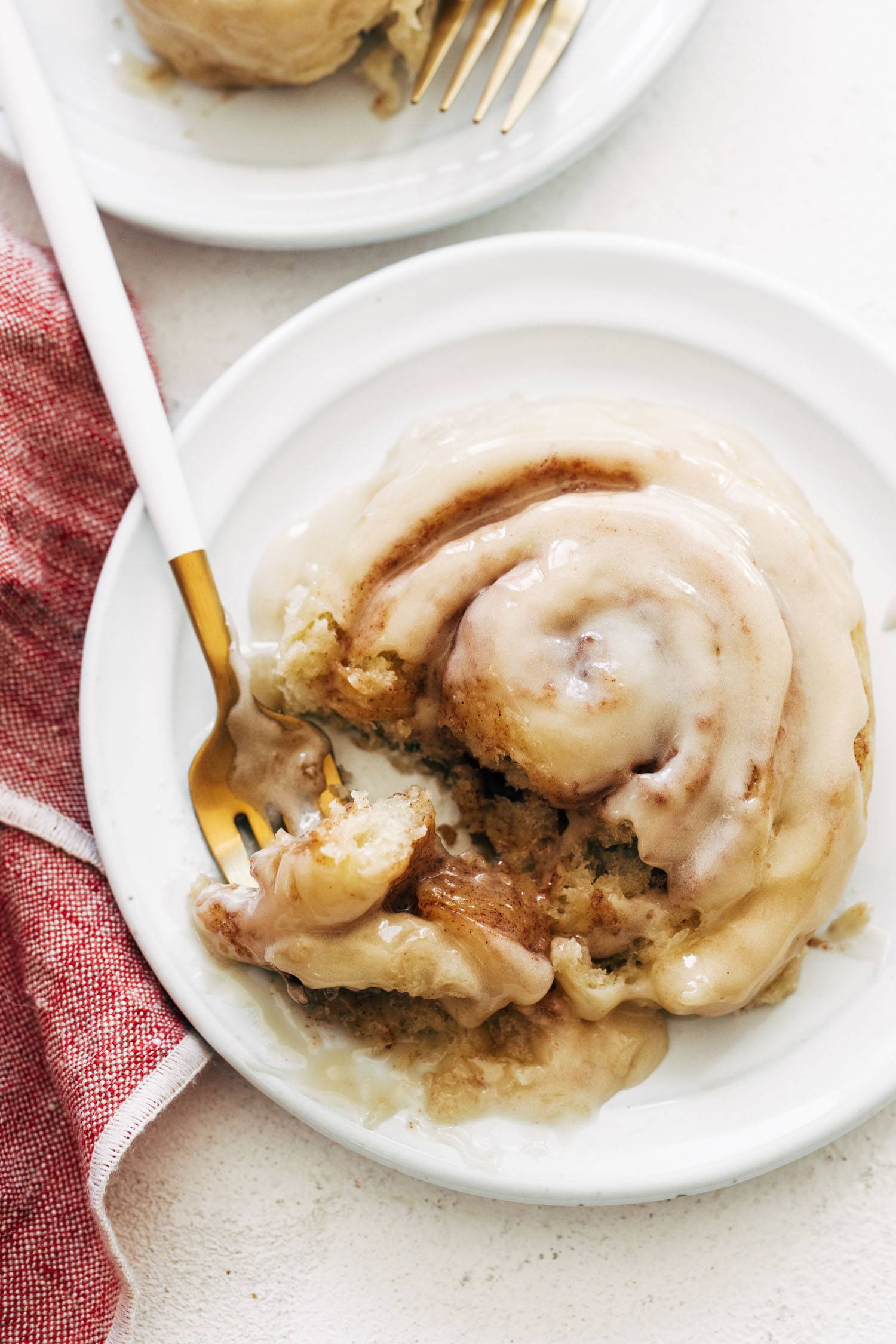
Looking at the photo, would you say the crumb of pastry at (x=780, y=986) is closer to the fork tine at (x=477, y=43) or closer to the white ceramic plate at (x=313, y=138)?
the white ceramic plate at (x=313, y=138)

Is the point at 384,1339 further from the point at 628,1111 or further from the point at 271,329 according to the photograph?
the point at 271,329

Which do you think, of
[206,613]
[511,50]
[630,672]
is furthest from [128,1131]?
[511,50]

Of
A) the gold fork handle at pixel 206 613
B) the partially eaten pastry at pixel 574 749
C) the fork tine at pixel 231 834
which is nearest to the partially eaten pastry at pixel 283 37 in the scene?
the partially eaten pastry at pixel 574 749

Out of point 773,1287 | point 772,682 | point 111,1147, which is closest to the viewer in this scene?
point 772,682

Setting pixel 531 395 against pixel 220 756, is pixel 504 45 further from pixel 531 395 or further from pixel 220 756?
pixel 220 756

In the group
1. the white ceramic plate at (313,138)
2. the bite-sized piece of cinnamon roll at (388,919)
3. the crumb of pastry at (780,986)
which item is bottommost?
the bite-sized piece of cinnamon roll at (388,919)

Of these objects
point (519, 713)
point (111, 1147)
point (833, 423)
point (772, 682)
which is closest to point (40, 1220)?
point (111, 1147)

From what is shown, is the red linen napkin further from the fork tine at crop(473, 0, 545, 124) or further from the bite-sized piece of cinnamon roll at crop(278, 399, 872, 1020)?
the fork tine at crop(473, 0, 545, 124)
